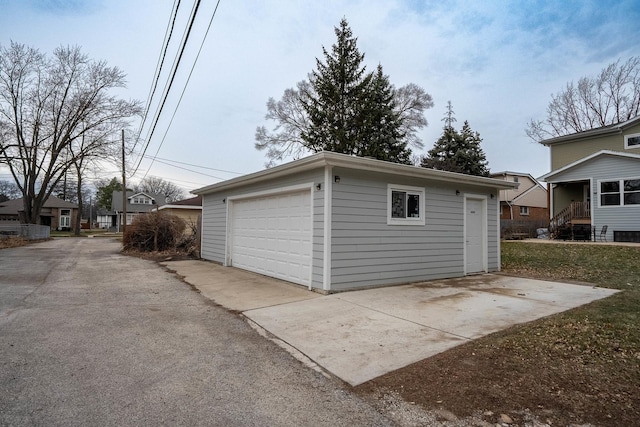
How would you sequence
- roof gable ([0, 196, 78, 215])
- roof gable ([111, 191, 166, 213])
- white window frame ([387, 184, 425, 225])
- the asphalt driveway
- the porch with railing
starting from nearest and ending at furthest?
the asphalt driveway → white window frame ([387, 184, 425, 225]) → the porch with railing → roof gable ([0, 196, 78, 215]) → roof gable ([111, 191, 166, 213])

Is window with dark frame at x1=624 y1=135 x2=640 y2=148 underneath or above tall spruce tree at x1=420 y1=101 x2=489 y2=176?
underneath

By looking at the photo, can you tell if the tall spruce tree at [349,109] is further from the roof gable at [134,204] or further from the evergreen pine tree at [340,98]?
the roof gable at [134,204]

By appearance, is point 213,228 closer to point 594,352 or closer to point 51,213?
point 594,352

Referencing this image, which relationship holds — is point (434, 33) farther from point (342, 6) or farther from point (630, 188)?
point (630, 188)

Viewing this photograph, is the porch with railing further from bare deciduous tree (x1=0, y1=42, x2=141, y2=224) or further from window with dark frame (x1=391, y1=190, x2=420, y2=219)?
bare deciduous tree (x1=0, y1=42, x2=141, y2=224)

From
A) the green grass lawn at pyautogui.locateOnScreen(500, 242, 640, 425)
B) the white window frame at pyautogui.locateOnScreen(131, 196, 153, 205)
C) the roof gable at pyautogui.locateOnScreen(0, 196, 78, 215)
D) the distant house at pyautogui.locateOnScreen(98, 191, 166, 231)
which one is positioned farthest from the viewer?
the white window frame at pyautogui.locateOnScreen(131, 196, 153, 205)

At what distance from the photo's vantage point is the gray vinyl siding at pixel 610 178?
49.0 ft

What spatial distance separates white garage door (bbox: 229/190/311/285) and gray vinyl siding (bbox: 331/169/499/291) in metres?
0.83

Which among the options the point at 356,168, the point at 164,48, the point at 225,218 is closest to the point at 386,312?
the point at 356,168

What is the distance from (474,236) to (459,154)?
836 inches

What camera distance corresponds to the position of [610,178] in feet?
51.3

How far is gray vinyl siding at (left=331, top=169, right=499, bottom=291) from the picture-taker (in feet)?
23.2

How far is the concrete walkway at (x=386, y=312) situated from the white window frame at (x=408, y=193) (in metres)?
1.42

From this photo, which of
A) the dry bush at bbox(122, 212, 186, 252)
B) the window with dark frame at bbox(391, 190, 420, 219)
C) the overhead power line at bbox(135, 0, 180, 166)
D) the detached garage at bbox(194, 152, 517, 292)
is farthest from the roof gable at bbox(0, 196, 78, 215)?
the window with dark frame at bbox(391, 190, 420, 219)
